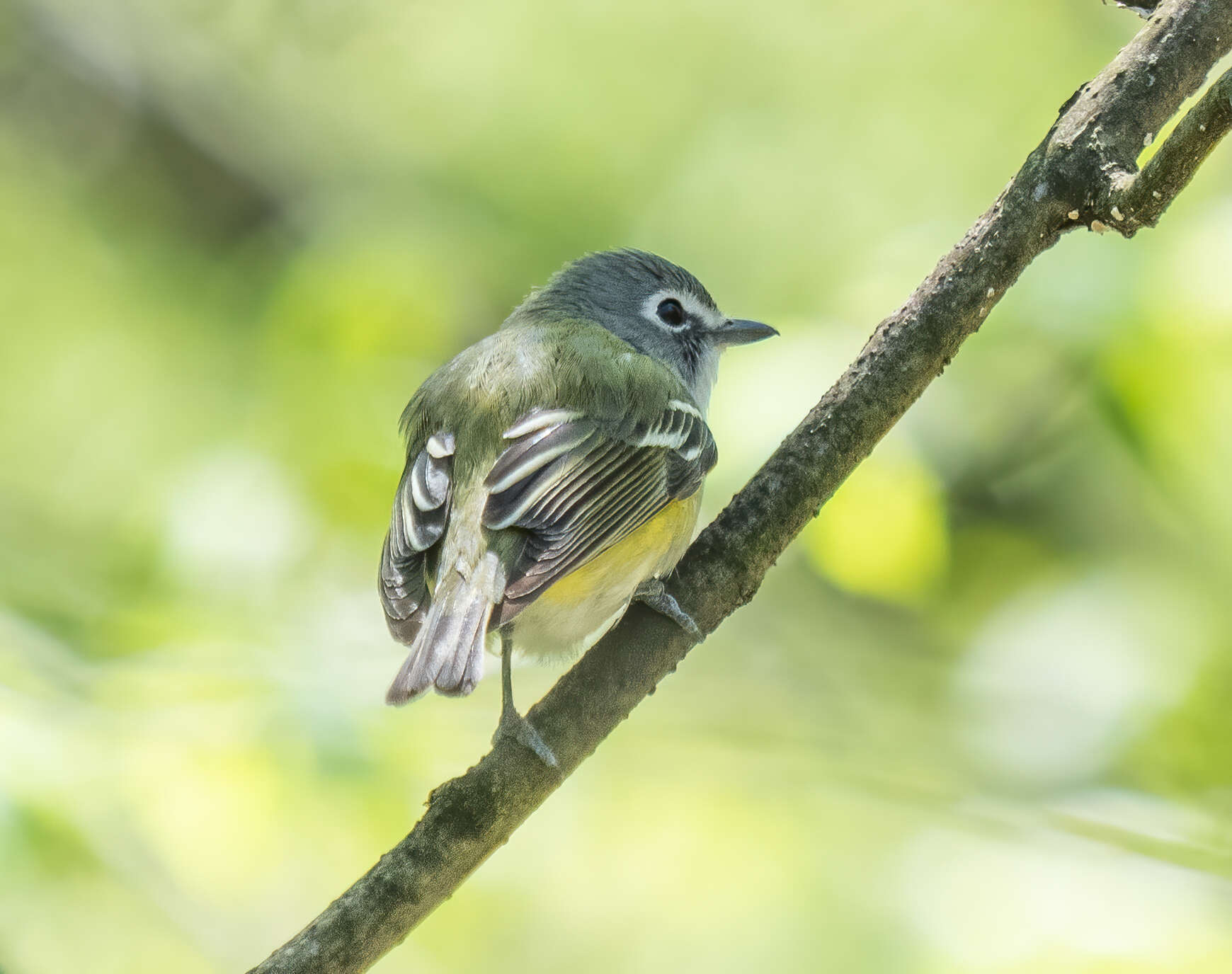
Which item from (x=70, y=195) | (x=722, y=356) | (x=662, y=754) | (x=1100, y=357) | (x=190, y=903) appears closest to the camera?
(x=190, y=903)

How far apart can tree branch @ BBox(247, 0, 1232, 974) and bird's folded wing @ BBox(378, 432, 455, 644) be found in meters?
0.47

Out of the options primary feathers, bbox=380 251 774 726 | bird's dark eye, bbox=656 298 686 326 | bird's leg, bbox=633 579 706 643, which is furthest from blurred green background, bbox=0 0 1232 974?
bird's leg, bbox=633 579 706 643

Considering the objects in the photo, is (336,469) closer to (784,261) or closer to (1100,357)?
(784,261)

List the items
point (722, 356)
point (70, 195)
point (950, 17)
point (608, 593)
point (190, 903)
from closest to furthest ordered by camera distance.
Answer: point (608, 593), point (190, 903), point (722, 356), point (950, 17), point (70, 195)

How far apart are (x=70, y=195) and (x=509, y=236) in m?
2.38

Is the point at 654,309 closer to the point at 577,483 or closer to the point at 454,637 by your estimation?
the point at 577,483

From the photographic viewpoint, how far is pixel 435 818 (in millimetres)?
2125

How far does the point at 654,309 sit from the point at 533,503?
52.6 inches

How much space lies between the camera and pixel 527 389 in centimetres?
297

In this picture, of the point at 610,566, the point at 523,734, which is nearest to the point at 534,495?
the point at 610,566

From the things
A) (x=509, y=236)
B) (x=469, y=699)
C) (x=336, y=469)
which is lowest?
(x=469, y=699)

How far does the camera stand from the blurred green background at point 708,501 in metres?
2.95

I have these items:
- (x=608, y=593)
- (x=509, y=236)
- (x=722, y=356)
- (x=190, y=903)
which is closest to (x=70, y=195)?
(x=509, y=236)

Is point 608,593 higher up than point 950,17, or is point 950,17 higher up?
point 950,17
